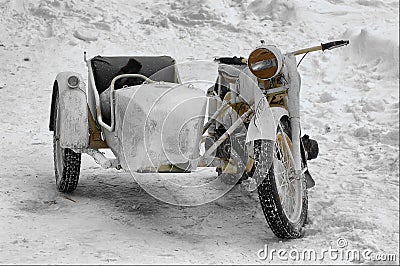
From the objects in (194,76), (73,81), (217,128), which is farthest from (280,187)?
(73,81)

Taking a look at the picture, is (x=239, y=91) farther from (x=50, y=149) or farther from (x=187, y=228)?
(x=50, y=149)

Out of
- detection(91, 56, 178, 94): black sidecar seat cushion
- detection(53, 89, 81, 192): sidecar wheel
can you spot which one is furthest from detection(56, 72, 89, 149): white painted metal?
detection(91, 56, 178, 94): black sidecar seat cushion

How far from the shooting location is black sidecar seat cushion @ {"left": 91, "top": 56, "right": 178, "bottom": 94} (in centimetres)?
566

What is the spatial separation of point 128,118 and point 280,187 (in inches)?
42.0

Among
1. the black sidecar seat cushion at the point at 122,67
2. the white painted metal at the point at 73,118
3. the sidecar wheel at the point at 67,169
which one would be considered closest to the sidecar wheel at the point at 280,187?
the black sidecar seat cushion at the point at 122,67

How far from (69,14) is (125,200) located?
540 cm

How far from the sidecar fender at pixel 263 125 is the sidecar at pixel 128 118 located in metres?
0.34

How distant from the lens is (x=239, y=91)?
4832 millimetres

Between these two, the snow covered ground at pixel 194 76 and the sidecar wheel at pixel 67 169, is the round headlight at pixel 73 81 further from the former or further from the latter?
the snow covered ground at pixel 194 76
